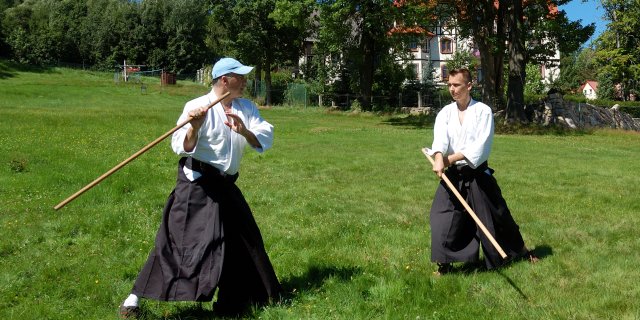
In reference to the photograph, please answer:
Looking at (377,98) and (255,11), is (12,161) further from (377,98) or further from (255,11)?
(255,11)

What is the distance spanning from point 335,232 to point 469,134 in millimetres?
2639

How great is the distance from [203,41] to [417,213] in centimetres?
→ 7783

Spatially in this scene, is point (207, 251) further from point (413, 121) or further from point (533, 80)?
point (533, 80)

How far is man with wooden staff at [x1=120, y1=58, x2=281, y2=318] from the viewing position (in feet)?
16.5

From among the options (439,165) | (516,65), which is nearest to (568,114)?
(516,65)

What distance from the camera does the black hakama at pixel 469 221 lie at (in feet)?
21.1

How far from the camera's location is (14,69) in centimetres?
6644

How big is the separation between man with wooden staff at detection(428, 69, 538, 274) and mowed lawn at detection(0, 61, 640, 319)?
0.89ft

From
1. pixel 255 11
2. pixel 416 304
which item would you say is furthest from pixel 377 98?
pixel 416 304

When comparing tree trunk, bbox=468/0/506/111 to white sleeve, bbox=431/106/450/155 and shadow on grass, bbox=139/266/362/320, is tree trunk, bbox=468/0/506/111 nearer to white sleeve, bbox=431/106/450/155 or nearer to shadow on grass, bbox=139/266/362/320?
white sleeve, bbox=431/106/450/155

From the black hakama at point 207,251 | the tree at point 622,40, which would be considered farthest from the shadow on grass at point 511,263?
the tree at point 622,40

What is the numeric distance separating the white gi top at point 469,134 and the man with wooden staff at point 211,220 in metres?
2.10

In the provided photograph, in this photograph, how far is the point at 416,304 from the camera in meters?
5.42

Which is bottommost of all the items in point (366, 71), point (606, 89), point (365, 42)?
point (606, 89)
